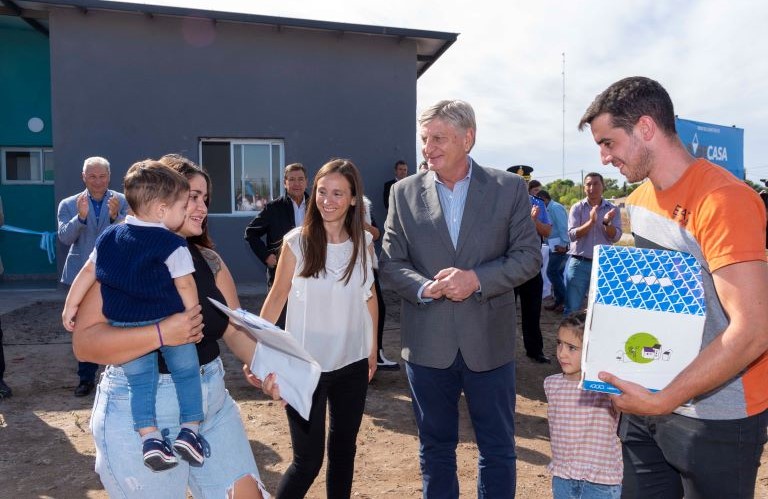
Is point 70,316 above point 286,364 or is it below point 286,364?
above

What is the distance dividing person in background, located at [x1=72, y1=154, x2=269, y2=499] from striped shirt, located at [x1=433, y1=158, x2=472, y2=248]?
1.18 metres

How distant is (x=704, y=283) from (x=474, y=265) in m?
1.28

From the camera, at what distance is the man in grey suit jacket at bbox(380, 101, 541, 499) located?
3072 mm

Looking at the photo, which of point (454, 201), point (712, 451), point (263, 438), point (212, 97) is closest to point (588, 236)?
point (263, 438)

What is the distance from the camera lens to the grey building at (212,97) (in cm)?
1168

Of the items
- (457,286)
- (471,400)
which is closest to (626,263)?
(457,286)

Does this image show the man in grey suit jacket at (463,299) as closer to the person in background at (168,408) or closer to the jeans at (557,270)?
the person in background at (168,408)

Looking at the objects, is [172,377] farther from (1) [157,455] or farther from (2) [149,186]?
(2) [149,186]

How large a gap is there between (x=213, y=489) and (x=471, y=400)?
4.24 ft

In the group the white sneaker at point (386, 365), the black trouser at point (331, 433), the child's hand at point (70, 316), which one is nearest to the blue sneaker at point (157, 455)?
the child's hand at point (70, 316)

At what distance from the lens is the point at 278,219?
5.96 m

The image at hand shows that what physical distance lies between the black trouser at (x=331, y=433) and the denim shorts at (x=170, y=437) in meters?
0.62

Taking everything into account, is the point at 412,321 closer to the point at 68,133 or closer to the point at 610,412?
the point at 610,412

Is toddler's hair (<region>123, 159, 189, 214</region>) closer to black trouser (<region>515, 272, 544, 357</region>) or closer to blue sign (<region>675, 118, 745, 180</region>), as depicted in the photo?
black trouser (<region>515, 272, 544, 357</region>)
